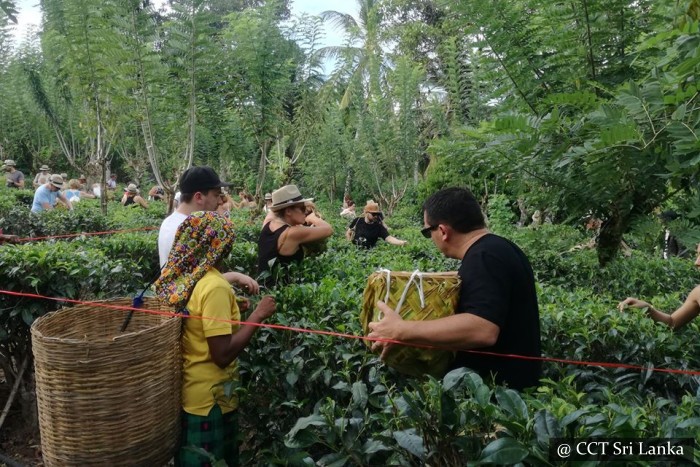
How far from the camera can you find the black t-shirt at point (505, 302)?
197cm

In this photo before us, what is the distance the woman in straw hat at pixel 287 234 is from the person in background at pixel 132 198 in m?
11.0

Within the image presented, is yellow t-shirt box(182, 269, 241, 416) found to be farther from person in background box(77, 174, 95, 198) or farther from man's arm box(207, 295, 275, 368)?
person in background box(77, 174, 95, 198)

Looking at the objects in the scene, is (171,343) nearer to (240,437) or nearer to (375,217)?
(240,437)

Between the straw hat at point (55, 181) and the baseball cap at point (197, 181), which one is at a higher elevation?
the baseball cap at point (197, 181)

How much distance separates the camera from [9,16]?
194 centimetres

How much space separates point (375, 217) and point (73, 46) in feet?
19.6

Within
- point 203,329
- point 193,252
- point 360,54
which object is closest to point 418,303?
point 203,329

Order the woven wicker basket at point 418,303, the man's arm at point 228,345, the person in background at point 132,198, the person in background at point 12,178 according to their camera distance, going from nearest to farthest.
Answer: the woven wicker basket at point 418,303 → the man's arm at point 228,345 → the person in background at point 132,198 → the person in background at point 12,178

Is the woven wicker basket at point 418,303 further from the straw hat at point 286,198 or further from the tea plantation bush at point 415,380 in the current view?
the straw hat at point 286,198

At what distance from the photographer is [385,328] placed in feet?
6.41

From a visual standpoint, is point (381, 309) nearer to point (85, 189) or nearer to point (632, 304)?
point (632, 304)

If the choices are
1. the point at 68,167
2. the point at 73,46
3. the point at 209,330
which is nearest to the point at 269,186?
the point at 68,167

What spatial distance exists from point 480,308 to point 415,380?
41 cm

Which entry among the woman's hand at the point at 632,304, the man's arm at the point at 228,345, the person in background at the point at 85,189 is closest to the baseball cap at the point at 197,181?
the man's arm at the point at 228,345
